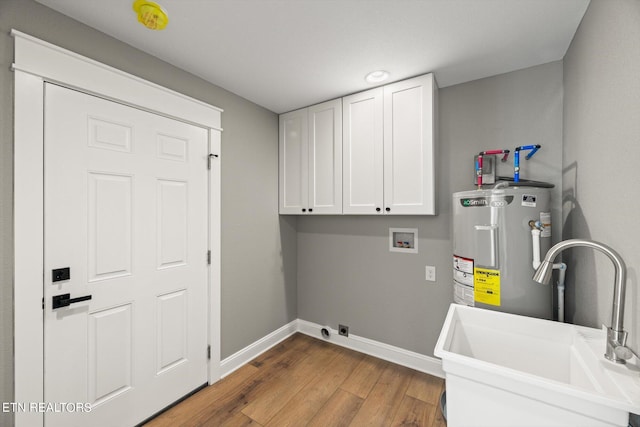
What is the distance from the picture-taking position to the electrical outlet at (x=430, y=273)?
7.27ft

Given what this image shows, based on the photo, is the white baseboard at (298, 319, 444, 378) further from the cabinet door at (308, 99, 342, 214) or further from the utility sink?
the cabinet door at (308, 99, 342, 214)

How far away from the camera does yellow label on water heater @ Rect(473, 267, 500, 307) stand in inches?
59.1

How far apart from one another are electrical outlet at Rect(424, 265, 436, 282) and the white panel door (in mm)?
1813

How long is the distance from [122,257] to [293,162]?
1.63m

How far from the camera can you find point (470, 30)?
151 centimetres

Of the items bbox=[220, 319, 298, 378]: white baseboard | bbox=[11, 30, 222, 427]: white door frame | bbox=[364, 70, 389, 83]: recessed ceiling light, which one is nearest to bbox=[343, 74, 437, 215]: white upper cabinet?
bbox=[364, 70, 389, 83]: recessed ceiling light

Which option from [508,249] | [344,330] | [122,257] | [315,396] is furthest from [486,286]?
[122,257]

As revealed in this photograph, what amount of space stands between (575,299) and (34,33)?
322cm

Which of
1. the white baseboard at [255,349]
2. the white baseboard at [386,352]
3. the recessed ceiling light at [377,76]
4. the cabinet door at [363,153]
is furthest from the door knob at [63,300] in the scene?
the recessed ceiling light at [377,76]

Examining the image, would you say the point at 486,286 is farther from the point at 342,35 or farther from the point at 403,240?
the point at 342,35

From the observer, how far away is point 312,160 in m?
2.55

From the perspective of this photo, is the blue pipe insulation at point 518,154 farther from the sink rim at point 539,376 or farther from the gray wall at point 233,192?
the gray wall at point 233,192

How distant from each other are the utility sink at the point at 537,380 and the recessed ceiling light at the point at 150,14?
1989 mm

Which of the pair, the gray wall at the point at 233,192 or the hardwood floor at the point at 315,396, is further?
the hardwood floor at the point at 315,396
